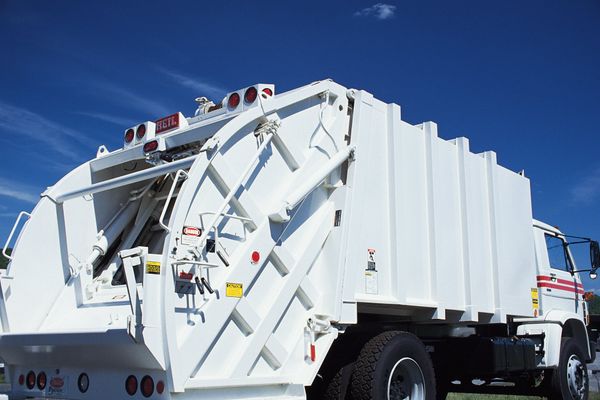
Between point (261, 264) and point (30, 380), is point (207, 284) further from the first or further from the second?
point (30, 380)

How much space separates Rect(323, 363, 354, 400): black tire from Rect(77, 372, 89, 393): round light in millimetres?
1886

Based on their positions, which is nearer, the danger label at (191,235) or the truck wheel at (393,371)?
the danger label at (191,235)

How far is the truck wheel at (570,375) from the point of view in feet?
26.9

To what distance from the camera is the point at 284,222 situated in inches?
206

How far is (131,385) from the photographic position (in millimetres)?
4508

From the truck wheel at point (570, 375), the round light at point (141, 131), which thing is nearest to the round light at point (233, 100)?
the round light at point (141, 131)

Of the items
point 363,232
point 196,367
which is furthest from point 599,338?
point 196,367

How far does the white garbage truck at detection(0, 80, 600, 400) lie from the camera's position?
4508 mm

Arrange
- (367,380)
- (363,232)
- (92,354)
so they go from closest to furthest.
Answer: (92,354), (367,380), (363,232)

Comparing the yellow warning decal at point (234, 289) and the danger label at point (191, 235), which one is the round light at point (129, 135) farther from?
the yellow warning decal at point (234, 289)

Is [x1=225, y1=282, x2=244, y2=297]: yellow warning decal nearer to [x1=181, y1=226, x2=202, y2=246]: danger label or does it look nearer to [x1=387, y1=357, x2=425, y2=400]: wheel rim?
[x1=181, y1=226, x2=202, y2=246]: danger label

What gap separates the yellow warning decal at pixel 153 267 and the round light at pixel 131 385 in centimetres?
77

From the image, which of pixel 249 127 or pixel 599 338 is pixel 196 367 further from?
pixel 599 338

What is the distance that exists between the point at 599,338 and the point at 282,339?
24.2 ft
